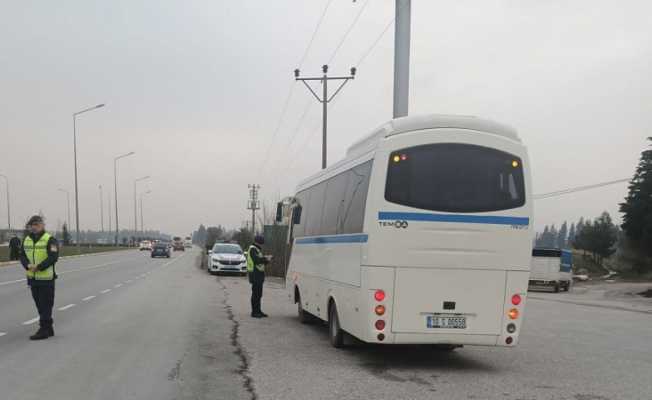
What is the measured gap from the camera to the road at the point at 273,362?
7109 millimetres

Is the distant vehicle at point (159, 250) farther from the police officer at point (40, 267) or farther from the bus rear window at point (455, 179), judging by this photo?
the bus rear window at point (455, 179)

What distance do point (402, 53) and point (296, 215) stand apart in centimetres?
627

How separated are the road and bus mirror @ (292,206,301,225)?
218 centimetres

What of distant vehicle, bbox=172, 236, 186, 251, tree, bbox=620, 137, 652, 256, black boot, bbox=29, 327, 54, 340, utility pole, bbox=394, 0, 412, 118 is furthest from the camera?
distant vehicle, bbox=172, 236, 186, 251

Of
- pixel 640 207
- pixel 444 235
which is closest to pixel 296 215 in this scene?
pixel 444 235

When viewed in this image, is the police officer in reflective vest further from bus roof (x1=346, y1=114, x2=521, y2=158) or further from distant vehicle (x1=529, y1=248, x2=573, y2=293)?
distant vehicle (x1=529, y1=248, x2=573, y2=293)

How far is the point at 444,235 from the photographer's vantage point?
8344 millimetres

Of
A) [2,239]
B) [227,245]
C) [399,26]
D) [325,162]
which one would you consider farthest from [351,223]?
[2,239]

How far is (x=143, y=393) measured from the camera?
6820 mm

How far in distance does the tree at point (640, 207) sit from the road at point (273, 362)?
44.6m

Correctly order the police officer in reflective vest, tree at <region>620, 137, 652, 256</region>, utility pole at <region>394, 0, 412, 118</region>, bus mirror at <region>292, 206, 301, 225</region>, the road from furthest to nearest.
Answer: tree at <region>620, 137, 652, 256</region>
utility pole at <region>394, 0, 412, 118</region>
bus mirror at <region>292, 206, 301, 225</region>
the police officer in reflective vest
the road

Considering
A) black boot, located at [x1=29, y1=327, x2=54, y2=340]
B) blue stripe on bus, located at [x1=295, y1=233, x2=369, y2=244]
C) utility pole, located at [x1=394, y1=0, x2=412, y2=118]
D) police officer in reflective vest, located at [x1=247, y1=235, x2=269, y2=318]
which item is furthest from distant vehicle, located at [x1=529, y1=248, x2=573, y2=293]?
black boot, located at [x1=29, y1=327, x2=54, y2=340]

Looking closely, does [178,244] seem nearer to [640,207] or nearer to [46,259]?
[640,207]

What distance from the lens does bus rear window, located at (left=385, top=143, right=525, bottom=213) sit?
27.5ft
